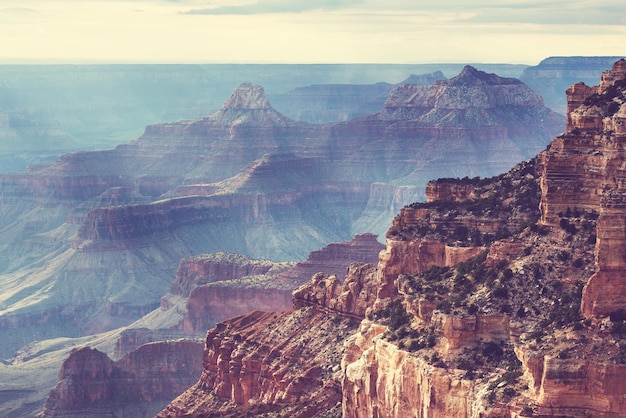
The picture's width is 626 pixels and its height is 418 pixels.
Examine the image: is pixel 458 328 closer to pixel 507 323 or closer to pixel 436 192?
pixel 507 323

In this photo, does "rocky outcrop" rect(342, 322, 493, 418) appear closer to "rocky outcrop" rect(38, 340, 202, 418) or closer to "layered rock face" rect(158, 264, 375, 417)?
"layered rock face" rect(158, 264, 375, 417)

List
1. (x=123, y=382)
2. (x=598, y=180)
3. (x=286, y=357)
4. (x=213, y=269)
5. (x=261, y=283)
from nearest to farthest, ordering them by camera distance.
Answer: (x=598, y=180) < (x=286, y=357) < (x=123, y=382) < (x=261, y=283) < (x=213, y=269)

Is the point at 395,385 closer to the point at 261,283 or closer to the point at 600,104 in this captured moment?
the point at 600,104

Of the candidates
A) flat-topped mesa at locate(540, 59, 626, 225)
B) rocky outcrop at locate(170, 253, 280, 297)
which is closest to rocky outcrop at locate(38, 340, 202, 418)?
rocky outcrop at locate(170, 253, 280, 297)

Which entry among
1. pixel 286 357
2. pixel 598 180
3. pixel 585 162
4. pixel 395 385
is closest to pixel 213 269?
pixel 286 357

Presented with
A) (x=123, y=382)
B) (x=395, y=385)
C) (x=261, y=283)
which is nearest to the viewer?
(x=395, y=385)

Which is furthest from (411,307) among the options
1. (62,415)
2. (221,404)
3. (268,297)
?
(268,297)

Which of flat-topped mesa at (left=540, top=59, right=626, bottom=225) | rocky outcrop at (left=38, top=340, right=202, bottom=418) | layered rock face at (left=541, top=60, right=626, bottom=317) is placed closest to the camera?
layered rock face at (left=541, top=60, right=626, bottom=317)

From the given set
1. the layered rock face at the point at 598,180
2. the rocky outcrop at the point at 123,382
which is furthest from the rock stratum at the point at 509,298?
the rocky outcrop at the point at 123,382
